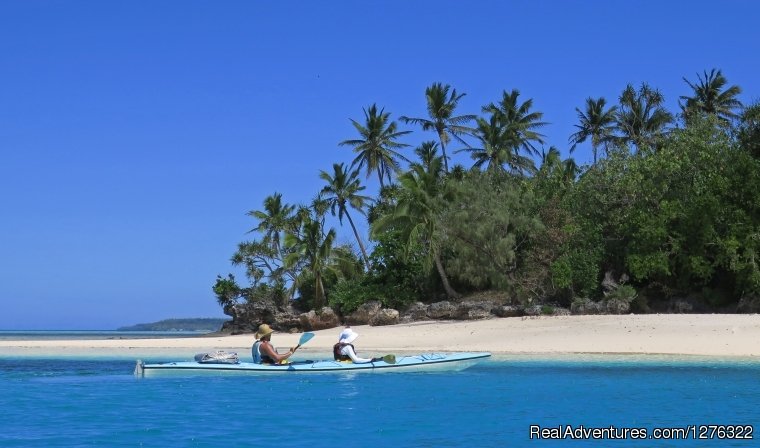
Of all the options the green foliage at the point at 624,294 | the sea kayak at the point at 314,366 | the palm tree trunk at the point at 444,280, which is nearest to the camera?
the sea kayak at the point at 314,366

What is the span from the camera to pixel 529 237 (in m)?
41.6

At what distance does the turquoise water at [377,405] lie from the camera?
12234 millimetres

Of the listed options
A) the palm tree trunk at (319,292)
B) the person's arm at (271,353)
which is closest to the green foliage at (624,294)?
the palm tree trunk at (319,292)

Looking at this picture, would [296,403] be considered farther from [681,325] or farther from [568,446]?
[681,325]

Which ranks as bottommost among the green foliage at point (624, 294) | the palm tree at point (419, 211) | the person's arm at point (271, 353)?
the person's arm at point (271, 353)

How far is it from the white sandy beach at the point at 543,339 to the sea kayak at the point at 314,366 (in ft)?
22.8

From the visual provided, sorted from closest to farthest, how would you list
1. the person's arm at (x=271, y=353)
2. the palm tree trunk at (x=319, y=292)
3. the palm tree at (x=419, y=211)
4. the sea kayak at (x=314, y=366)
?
1. the sea kayak at (x=314, y=366)
2. the person's arm at (x=271, y=353)
3. the palm tree at (x=419, y=211)
4. the palm tree trunk at (x=319, y=292)

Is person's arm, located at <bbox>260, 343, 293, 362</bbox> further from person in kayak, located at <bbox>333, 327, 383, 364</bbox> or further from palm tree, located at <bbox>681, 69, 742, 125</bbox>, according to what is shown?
palm tree, located at <bbox>681, 69, 742, 125</bbox>

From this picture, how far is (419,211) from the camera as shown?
42.3 metres

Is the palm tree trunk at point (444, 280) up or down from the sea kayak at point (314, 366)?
up

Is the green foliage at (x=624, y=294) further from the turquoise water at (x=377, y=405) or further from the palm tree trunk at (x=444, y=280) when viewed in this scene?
the turquoise water at (x=377, y=405)

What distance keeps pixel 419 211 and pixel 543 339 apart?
1393cm

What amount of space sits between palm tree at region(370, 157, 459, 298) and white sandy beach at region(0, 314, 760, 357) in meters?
5.36

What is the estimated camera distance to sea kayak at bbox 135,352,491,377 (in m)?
20.5
